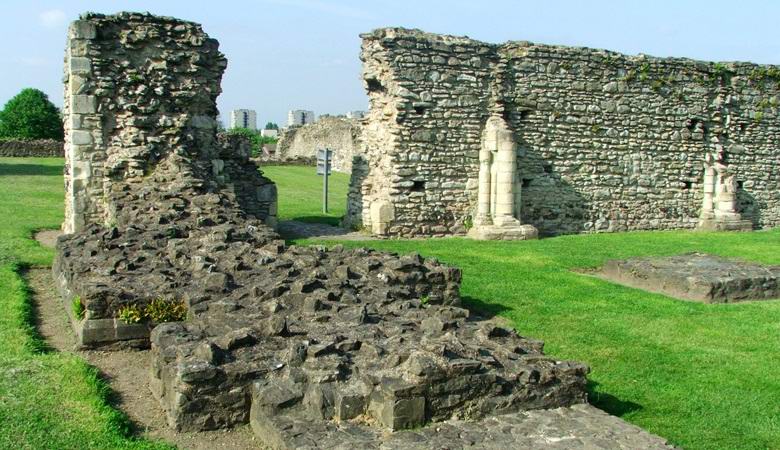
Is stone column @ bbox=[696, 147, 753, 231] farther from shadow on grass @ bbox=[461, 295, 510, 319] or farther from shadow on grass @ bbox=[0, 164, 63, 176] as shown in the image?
shadow on grass @ bbox=[0, 164, 63, 176]

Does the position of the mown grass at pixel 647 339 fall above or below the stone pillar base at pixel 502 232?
below

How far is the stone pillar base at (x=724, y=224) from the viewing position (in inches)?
776

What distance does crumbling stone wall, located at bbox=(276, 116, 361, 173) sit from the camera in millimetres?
37875

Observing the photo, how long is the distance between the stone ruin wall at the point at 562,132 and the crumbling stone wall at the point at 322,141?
17380mm

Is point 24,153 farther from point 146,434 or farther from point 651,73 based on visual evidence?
point 146,434

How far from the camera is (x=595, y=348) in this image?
26.8ft

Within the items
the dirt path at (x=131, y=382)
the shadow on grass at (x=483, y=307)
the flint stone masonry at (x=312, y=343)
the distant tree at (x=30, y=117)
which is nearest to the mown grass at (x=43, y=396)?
the dirt path at (x=131, y=382)

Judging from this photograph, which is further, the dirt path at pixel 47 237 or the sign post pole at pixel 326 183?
the sign post pole at pixel 326 183

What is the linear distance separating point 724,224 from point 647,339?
12.5 m

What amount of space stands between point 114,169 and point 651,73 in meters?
12.7

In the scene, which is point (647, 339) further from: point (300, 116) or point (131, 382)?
point (300, 116)

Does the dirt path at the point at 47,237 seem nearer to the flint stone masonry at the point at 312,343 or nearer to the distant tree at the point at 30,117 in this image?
the flint stone masonry at the point at 312,343

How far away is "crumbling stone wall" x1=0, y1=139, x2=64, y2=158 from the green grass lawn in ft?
93.7

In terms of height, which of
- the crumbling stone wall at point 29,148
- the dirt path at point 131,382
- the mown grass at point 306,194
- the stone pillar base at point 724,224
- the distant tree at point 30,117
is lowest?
the dirt path at point 131,382
